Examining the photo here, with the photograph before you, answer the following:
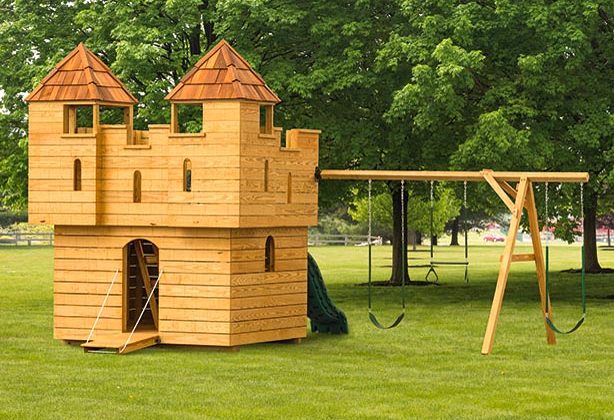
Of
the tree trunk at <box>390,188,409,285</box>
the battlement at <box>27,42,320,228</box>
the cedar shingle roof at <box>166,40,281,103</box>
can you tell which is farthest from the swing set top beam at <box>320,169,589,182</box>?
the tree trunk at <box>390,188,409,285</box>

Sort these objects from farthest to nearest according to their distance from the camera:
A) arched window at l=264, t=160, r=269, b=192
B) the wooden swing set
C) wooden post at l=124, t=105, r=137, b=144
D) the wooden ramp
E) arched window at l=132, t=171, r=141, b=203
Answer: wooden post at l=124, t=105, r=137, b=144 → arched window at l=132, t=171, r=141, b=203 → arched window at l=264, t=160, r=269, b=192 → the wooden ramp → the wooden swing set

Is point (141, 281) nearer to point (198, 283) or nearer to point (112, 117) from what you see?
point (198, 283)

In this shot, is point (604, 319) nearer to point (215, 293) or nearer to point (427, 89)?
point (427, 89)

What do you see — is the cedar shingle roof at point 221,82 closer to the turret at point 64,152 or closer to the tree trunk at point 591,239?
the turret at point 64,152

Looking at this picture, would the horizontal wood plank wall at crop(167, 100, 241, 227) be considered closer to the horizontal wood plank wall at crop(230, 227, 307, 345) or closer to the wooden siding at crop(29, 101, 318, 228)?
the wooden siding at crop(29, 101, 318, 228)

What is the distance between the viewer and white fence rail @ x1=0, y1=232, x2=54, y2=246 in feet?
255

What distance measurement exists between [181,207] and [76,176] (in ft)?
6.47

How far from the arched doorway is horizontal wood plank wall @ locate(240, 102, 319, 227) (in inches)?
87.9

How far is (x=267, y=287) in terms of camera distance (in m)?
21.6

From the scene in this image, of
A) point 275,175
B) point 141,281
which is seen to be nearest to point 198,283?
point 275,175

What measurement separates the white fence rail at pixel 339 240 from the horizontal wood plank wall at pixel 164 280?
2365 inches

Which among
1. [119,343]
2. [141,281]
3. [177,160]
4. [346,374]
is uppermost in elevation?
[177,160]

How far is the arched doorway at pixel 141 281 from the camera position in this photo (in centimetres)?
2248

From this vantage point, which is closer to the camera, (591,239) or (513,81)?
(513,81)
